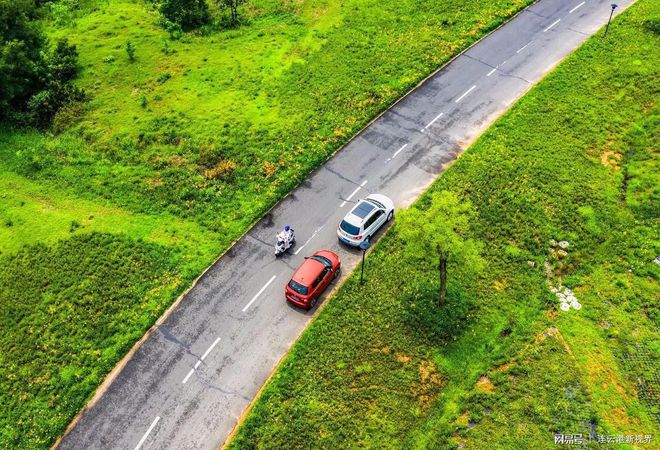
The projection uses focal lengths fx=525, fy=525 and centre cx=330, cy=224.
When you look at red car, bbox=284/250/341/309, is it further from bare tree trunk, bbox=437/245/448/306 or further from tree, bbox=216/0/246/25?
tree, bbox=216/0/246/25

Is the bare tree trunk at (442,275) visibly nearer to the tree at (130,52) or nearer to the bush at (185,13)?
the tree at (130,52)

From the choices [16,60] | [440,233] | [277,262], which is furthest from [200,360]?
[16,60]

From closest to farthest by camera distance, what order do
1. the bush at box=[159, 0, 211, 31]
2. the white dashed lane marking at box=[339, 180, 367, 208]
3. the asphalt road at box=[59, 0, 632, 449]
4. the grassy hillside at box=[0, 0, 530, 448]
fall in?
the asphalt road at box=[59, 0, 632, 449] < the grassy hillside at box=[0, 0, 530, 448] < the white dashed lane marking at box=[339, 180, 367, 208] < the bush at box=[159, 0, 211, 31]

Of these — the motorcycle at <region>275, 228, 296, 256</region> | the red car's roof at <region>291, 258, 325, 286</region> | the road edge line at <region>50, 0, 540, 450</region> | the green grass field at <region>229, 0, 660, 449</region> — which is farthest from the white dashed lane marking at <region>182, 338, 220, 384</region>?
the motorcycle at <region>275, 228, 296, 256</region>

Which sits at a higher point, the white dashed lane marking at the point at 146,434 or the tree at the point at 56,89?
the tree at the point at 56,89

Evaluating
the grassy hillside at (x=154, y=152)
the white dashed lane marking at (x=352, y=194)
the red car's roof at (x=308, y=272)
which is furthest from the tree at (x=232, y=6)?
the red car's roof at (x=308, y=272)

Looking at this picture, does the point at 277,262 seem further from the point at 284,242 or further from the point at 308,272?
the point at 308,272

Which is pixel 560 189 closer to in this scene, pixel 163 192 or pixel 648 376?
pixel 648 376
